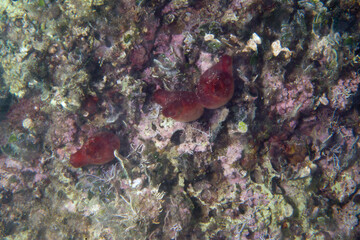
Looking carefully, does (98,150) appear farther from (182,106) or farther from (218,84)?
(218,84)

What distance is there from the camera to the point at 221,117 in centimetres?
356

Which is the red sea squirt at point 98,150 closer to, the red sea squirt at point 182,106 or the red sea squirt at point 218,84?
the red sea squirt at point 182,106

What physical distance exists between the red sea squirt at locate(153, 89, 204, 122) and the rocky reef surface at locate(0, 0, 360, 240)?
9 centimetres

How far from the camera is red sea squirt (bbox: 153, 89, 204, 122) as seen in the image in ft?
11.4

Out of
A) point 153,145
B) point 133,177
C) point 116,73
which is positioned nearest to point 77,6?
point 116,73

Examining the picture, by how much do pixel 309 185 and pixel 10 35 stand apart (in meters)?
8.59

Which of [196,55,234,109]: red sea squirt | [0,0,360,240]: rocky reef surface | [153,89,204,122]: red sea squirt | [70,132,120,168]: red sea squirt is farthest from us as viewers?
[70,132,120,168]: red sea squirt

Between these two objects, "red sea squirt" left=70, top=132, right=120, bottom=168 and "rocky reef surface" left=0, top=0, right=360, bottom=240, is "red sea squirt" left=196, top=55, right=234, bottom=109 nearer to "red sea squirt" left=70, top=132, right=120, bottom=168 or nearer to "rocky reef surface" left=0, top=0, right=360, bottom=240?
"rocky reef surface" left=0, top=0, right=360, bottom=240

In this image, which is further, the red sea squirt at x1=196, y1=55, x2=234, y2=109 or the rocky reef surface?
the rocky reef surface

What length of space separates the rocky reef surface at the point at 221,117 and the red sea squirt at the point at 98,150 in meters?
0.03

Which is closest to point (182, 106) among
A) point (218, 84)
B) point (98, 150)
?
point (218, 84)

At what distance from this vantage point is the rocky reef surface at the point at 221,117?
359 centimetres

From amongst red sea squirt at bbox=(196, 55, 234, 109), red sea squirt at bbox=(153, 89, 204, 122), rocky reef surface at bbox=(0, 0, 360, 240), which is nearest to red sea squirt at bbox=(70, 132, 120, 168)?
rocky reef surface at bbox=(0, 0, 360, 240)

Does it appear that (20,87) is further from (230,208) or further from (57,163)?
(230,208)
